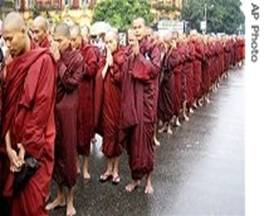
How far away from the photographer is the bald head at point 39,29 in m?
6.33

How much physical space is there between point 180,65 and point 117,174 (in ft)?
17.2

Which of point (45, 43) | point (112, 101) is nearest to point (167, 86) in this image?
point (112, 101)

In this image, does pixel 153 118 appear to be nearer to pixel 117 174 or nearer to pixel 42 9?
pixel 117 174

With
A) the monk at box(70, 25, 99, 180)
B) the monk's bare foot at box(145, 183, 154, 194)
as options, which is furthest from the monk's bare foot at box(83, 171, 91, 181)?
the monk's bare foot at box(145, 183, 154, 194)

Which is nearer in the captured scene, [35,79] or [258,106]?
[258,106]

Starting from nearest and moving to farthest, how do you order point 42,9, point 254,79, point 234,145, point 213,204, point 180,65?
point 254,79 < point 213,204 < point 234,145 < point 180,65 < point 42,9

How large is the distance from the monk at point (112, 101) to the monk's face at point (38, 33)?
113 cm

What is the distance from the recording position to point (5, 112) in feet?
14.2

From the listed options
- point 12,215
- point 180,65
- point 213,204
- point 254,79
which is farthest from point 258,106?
point 180,65

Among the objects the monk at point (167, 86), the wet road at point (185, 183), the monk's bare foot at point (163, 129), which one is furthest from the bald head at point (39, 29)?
the monk's bare foot at point (163, 129)

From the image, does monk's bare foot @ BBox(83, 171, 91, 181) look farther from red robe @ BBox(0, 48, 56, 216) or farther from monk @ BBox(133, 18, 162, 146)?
red robe @ BBox(0, 48, 56, 216)

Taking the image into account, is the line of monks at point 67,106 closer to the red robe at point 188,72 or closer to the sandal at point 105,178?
the sandal at point 105,178

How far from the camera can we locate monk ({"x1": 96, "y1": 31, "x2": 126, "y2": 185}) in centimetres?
749

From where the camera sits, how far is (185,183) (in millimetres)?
7957
